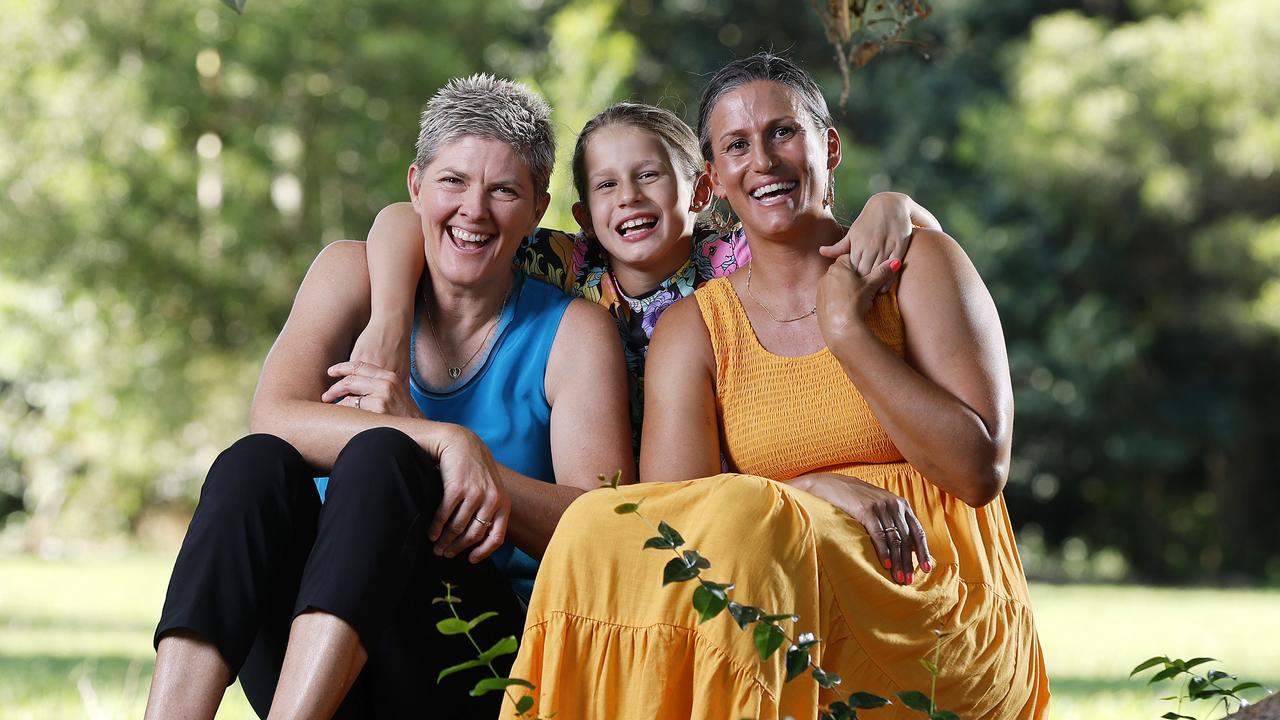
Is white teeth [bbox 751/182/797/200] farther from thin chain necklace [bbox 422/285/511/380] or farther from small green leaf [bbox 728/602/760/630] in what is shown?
small green leaf [bbox 728/602/760/630]

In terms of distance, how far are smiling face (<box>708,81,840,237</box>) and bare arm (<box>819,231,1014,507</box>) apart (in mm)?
190

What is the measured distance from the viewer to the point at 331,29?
1576 centimetres

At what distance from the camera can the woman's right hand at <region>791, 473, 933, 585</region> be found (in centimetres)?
234

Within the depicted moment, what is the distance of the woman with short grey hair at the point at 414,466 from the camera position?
226 centimetres

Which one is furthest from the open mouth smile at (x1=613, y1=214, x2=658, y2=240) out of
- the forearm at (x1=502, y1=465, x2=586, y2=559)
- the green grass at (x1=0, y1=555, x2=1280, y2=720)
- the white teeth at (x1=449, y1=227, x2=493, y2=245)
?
the green grass at (x1=0, y1=555, x2=1280, y2=720)

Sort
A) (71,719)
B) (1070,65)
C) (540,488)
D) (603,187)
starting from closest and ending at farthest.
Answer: (540,488)
(603,187)
(71,719)
(1070,65)

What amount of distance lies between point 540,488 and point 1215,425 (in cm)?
1504

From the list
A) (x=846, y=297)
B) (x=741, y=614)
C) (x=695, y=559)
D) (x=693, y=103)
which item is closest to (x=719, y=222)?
(x=846, y=297)

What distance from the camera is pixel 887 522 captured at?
93.0 inches

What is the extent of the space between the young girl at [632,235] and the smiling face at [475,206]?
0.29 feet

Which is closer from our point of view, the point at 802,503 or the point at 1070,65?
the point at 802,503

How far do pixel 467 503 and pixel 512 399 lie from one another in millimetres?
570

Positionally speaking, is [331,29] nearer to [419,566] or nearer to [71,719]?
[71,719]

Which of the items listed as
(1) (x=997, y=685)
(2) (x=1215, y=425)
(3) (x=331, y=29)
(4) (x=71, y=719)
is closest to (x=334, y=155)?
(3) (x=331, y=29)
